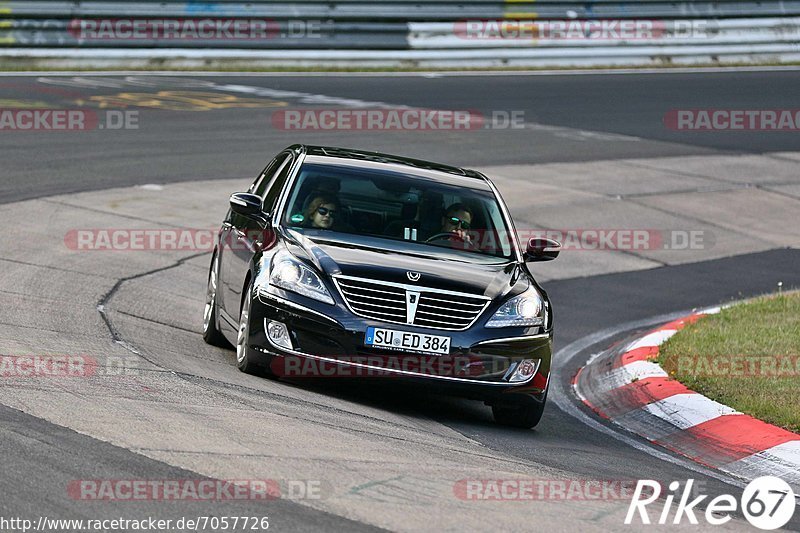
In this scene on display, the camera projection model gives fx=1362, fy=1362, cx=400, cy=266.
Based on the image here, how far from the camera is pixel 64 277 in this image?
→ 11.6 m

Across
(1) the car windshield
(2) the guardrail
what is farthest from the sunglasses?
(2) the guardrail

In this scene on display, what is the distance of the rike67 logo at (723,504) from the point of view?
6.30m

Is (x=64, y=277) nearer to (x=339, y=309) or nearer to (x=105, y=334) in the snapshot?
(x=105, y=334)

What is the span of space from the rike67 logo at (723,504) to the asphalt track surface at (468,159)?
151 mm

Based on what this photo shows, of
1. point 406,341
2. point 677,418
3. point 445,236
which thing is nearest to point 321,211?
point 445,236

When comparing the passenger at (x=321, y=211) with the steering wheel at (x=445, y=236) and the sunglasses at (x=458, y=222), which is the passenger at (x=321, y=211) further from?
the sunglasses at (x=458, y=222)

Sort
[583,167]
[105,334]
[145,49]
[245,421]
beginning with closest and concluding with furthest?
[245,421] → [105,334] → [583,167] → [145,49]

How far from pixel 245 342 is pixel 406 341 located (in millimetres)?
1129

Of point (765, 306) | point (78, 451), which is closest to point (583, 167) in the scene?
point (765, 306)

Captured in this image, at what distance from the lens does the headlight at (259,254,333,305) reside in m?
8.38

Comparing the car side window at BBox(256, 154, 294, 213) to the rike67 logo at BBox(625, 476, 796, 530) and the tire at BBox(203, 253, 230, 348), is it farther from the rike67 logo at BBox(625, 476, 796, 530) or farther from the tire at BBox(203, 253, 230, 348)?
the rike67 logo at BBox(625, 476, 796, 530)

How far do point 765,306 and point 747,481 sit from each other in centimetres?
491

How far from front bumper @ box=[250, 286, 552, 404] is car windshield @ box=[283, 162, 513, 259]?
908 millimetres

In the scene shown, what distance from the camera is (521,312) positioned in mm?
8602
